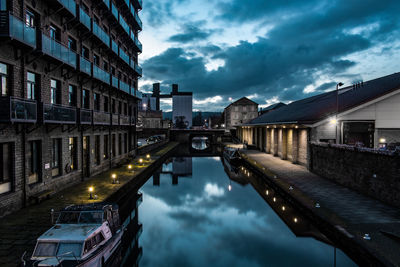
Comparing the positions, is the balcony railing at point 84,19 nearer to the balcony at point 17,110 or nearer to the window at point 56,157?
the balcony at point 17,110

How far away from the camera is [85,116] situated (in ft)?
60.1

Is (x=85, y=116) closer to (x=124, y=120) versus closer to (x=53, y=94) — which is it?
(x=53, y=94)

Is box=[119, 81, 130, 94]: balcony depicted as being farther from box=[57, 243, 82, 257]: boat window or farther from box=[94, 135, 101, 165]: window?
box=[57, 243, 82, 257]: boat window

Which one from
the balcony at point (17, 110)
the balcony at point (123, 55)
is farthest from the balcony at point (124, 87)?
the balcony at point (17, 110)

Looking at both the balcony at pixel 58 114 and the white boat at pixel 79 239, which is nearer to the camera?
the white boat at pixel 79 239

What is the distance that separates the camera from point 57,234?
7832mm

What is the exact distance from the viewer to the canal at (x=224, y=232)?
10.6m

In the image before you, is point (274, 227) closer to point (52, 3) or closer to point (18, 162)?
point (18, 162)

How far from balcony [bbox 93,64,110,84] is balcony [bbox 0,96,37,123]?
8.68 metres

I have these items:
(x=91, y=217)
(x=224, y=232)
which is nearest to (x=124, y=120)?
(x=224, y=232)

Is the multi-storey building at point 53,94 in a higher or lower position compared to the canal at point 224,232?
higher

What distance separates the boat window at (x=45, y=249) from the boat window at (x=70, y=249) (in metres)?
0.17

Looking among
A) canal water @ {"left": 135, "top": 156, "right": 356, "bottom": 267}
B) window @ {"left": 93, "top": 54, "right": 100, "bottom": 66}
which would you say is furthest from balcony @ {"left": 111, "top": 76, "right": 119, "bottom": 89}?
canal water @ {"left": 135, "top": 156, "right": 356, "bottom": 267}

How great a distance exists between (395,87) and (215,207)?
18120 millimetres
